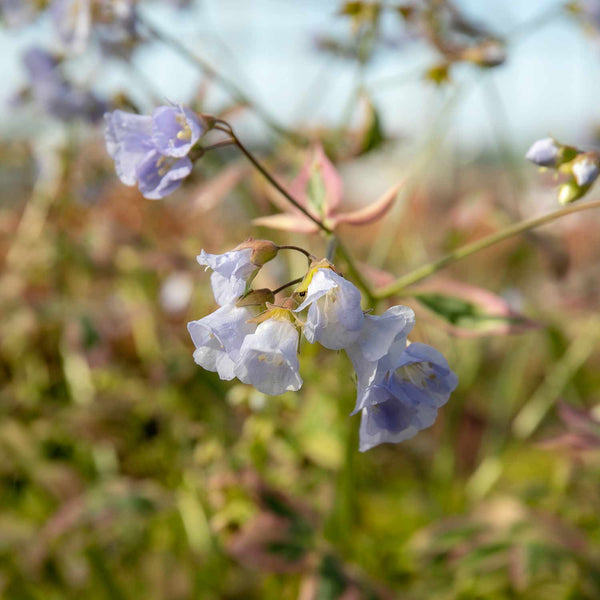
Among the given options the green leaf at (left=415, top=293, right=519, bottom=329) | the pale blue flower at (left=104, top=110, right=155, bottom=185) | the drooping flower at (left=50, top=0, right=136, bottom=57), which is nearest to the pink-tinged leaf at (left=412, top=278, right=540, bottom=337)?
the green leaf at (left=415, top=293, right=519, bottom=329)

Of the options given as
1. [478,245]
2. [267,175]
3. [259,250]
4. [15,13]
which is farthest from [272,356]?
[15,13]

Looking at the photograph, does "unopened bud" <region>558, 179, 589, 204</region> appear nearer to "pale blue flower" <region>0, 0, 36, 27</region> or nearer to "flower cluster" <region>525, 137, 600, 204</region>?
"flower cluster" <region>525, 137, 600, 204</region>

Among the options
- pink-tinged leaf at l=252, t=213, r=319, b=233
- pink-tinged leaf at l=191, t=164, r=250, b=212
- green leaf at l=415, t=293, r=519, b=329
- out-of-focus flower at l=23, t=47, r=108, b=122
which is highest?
pink-tinged leaf at l=252, t=213, r=319, b=233

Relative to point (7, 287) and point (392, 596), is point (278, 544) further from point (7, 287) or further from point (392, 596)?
point (7, 287)

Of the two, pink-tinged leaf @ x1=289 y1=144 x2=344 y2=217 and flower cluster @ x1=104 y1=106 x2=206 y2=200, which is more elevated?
flower cluster @ x1=104 y1=106 x2=206 y2=200

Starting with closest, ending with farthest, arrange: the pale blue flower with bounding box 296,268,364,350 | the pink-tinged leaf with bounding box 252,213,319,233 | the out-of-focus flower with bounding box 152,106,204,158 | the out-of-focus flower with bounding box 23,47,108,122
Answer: the pale blue flower with bounding box 296,268,364,350, the out-of-focus flower with bounding box 152,106,204,158, the pink-tinged leaf with bounding box 252,213,319,233, the out-of-focus flower with bounding box 23,47,108,122

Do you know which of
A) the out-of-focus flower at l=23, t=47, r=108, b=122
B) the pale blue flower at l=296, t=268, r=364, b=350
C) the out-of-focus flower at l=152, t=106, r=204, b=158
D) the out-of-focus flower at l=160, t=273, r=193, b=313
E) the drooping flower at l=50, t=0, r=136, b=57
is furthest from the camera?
the out-of-focus flower at l=160, t=273, r=193, b=313

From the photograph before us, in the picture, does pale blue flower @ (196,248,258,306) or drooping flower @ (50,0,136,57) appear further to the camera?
drooping flower @ (50,0,136,57)
